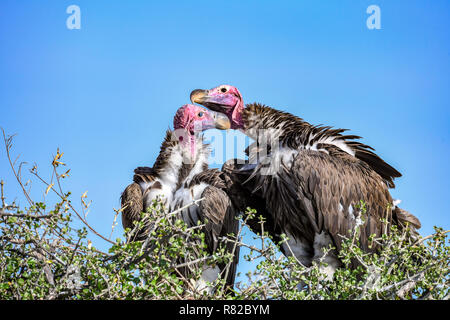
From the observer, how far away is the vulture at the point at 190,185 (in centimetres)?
638

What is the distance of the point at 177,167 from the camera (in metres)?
6.78

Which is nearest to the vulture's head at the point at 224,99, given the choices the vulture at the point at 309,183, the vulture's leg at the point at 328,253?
the vulture at the point at 309,183

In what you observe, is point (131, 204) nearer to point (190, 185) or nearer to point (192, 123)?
point (190, 185)

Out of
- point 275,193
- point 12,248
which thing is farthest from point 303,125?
point 12,248

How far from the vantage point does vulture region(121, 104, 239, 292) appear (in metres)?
6.38

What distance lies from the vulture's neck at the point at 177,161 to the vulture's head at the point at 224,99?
0.45 metres

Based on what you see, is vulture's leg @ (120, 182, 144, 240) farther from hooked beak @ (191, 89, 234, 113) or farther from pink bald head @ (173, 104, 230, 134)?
hooked beak @ (191, 89, 234, 113)

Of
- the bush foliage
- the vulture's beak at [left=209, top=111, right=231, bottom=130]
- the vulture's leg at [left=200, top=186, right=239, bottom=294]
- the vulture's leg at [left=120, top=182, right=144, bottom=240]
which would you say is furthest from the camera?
the vulture's beak at [left=209, top=111, right=231, bottom=130]

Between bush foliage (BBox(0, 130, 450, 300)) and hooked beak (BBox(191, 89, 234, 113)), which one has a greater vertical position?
hooked beak (BBox(191, 89, 234, 113))

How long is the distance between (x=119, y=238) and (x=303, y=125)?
250cm

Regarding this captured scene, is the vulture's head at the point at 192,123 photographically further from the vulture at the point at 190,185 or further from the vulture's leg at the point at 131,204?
the vulture's leg at the point at 131,204

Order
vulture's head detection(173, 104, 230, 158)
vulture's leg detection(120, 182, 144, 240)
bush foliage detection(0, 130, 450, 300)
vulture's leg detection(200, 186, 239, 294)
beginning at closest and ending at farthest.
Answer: bush foliage detection(0, 130, 450, 300)
vulture's leg detection(200, 186, 239, 294)
vulture's leg detection(120, 182, 144, 240)
vulture's head detection(173, 104, 230, 158)

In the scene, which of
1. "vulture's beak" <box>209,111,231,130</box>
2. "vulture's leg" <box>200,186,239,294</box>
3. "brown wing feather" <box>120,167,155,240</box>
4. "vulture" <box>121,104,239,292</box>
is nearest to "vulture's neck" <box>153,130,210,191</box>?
"vulture" <box>121,104,239,292</box>
